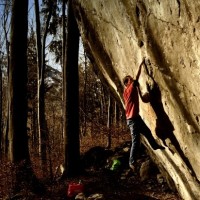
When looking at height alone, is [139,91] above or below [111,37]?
below

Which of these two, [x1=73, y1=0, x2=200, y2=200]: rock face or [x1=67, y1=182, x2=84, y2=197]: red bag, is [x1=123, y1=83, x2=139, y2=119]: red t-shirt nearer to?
[x1=73, y1=0, x2=200, y2=200]: rock face

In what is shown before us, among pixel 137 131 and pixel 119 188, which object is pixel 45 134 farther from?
pixel 137 131

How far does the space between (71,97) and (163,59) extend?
8.24 meters

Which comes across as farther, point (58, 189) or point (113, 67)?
point (58, 189)

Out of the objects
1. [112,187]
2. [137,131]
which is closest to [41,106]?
[112,187]

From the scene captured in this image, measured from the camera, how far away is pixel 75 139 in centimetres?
1475

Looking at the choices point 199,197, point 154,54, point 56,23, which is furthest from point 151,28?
point 56,23

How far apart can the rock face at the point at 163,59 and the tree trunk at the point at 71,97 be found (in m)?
4.78

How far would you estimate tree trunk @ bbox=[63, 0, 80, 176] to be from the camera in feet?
47.0

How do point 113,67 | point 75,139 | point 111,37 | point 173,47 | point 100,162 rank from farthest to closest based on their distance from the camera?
1. point 100,162
2. point 75,139
3. point 113,67
4. point 111,37
5. point 173,47

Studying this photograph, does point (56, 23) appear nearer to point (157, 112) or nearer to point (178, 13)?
point (157, 112)

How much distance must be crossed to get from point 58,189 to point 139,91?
6.62m

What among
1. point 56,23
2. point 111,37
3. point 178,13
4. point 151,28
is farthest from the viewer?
point 56,23

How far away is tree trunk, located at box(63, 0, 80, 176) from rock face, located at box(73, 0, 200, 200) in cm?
478
